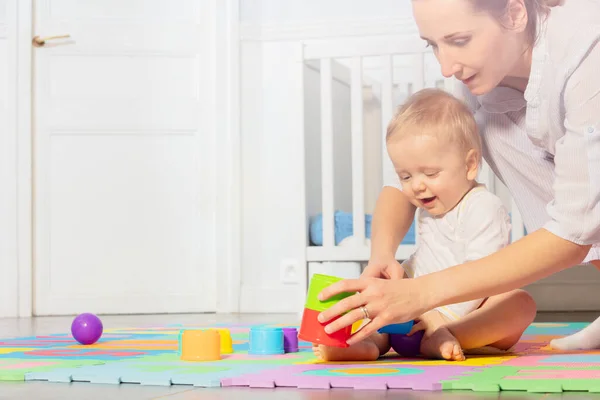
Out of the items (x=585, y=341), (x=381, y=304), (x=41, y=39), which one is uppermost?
(x=41, y=39)

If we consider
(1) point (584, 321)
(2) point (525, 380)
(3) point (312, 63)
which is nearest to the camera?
(2) point (525, 380)

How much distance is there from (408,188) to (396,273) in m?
0.15

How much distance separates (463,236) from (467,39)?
34 centimetres

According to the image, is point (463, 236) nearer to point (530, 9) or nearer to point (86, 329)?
point (530, 9)

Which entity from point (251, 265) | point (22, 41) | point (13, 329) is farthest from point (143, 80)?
point (13, 329)

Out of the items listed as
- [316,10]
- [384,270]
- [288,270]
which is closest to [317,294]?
[384,270]

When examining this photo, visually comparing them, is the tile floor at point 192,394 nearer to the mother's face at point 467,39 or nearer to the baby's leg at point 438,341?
the baby's leg at point 438,341

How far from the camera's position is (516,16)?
1167 mm

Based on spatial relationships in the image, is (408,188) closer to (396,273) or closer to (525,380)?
(396,273)

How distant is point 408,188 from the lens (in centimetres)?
138

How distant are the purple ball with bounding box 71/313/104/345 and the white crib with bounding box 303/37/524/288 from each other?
1.13 meters

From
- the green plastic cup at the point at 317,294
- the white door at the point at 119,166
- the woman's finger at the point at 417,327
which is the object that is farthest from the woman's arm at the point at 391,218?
the white door at the point at 119,166

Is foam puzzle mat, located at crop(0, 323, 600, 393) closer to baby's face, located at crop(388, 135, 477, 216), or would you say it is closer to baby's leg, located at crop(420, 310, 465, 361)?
baby's leg, located at crop(420, 310, 465, 361)

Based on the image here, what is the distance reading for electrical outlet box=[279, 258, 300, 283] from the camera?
3.10 m
